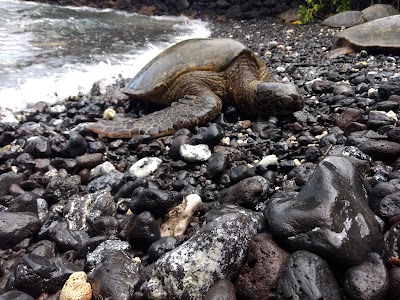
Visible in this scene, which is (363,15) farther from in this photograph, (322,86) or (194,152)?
(194,152)

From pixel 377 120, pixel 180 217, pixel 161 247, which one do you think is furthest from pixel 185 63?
pixel 161 247

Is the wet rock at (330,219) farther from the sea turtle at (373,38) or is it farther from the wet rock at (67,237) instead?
the sea turtle at (373,38)

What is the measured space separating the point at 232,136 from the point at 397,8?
35.9ft

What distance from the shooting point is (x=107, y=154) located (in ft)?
12.6

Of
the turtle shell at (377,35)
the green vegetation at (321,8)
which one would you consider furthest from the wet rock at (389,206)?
the green vegetation at (321,8)

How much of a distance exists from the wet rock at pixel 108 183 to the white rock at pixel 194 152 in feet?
1.98

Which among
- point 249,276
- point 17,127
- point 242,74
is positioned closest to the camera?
point 249,276

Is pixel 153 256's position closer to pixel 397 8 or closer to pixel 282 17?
pixel 397 8

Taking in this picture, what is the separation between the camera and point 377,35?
6.98 meters

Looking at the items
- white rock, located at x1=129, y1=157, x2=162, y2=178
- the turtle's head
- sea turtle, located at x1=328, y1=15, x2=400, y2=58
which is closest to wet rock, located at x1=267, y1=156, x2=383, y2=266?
white rock, located at x1=129, y1=157, x2=162, y2=178

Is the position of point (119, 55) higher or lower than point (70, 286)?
lower

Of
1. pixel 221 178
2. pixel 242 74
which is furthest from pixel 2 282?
pixel 242 74

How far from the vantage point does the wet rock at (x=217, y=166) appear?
10.1ft

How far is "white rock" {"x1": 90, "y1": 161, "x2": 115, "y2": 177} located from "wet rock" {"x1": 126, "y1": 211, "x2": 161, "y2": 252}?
45.6 inches
